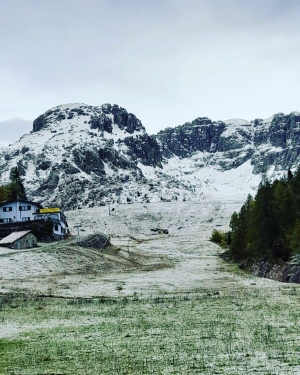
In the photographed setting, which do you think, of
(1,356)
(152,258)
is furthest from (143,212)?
(1,356)

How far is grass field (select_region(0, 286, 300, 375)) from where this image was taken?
15336 mm

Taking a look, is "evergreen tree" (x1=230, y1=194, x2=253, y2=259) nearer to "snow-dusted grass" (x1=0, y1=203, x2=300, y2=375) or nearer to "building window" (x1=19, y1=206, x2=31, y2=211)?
"snow-dusted grass" (x1=0, y1=203, x2=300, y2=375)

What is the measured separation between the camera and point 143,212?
193 m

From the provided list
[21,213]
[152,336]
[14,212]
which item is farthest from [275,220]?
[14,212]

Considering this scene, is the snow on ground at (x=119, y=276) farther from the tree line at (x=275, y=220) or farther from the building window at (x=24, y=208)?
the building window at (x=24, y=208)

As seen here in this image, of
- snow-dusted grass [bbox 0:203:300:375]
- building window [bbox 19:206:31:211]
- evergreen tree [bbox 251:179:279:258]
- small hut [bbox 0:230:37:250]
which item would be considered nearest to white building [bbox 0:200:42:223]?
building window [bbox 19:206:31:211]

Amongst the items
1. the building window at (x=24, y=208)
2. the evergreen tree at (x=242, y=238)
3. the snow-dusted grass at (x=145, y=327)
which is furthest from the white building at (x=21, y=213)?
the snow-dusted grass at (x=145, y=327)

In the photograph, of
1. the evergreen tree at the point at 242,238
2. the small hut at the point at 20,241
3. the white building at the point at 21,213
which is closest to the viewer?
the small hut at the point at 20,241

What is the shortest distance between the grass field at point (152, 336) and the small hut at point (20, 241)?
43103mm

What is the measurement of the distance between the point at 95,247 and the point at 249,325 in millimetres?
59548

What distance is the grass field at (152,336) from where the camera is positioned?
15336mm

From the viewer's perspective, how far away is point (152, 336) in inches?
797

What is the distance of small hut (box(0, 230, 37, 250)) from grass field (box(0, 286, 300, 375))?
43103 mm

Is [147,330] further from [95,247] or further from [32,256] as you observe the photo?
[95,247]
